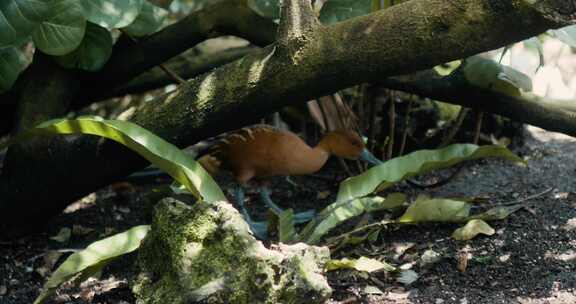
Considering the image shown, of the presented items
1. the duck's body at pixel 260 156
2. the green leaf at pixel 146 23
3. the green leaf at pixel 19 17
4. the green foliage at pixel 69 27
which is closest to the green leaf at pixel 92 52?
the green foliage at pixel 69 27

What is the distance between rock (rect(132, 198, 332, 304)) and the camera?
2.07 m

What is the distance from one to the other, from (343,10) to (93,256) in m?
1.53

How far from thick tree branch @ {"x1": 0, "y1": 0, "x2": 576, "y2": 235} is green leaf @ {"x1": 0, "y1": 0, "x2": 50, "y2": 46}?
0.47 m

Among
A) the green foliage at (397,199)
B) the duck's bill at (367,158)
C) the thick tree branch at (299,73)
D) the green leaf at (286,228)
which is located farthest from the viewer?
the duck's bill at (367,158)

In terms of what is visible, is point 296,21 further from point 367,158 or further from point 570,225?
point 570,225

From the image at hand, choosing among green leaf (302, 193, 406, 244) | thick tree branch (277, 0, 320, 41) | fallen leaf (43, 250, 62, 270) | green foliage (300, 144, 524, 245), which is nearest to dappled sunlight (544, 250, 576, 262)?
green foliage (300, 144, 524, 245)

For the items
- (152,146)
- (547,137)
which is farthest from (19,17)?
(547,137)

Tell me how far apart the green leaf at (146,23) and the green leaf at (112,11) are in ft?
0.44

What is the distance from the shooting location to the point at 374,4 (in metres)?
3.37

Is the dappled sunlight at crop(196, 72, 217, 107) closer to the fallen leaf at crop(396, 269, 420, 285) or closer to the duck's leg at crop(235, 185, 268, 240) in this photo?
the duck's leg at crop(235, 185, 268, 240)

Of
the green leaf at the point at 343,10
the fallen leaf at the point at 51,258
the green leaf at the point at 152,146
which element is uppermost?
the green leaf at the point at 343,10

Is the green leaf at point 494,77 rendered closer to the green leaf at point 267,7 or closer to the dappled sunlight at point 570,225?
the dappled sunlight at point 570,225

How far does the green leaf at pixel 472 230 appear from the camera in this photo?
2.88m

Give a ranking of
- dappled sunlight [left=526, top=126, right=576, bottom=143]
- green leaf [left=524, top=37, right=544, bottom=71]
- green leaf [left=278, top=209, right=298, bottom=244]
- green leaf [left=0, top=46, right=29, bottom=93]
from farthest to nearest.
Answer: dappled sunlight [left=526, top=126, right=576, bottom=143], green leaf [left=524, top=37, right=544, bottom=71], green leaf [left=0, top=46, right=29, bottom=93], green leaf [left=278, top=209, right=298, bottom=244]
